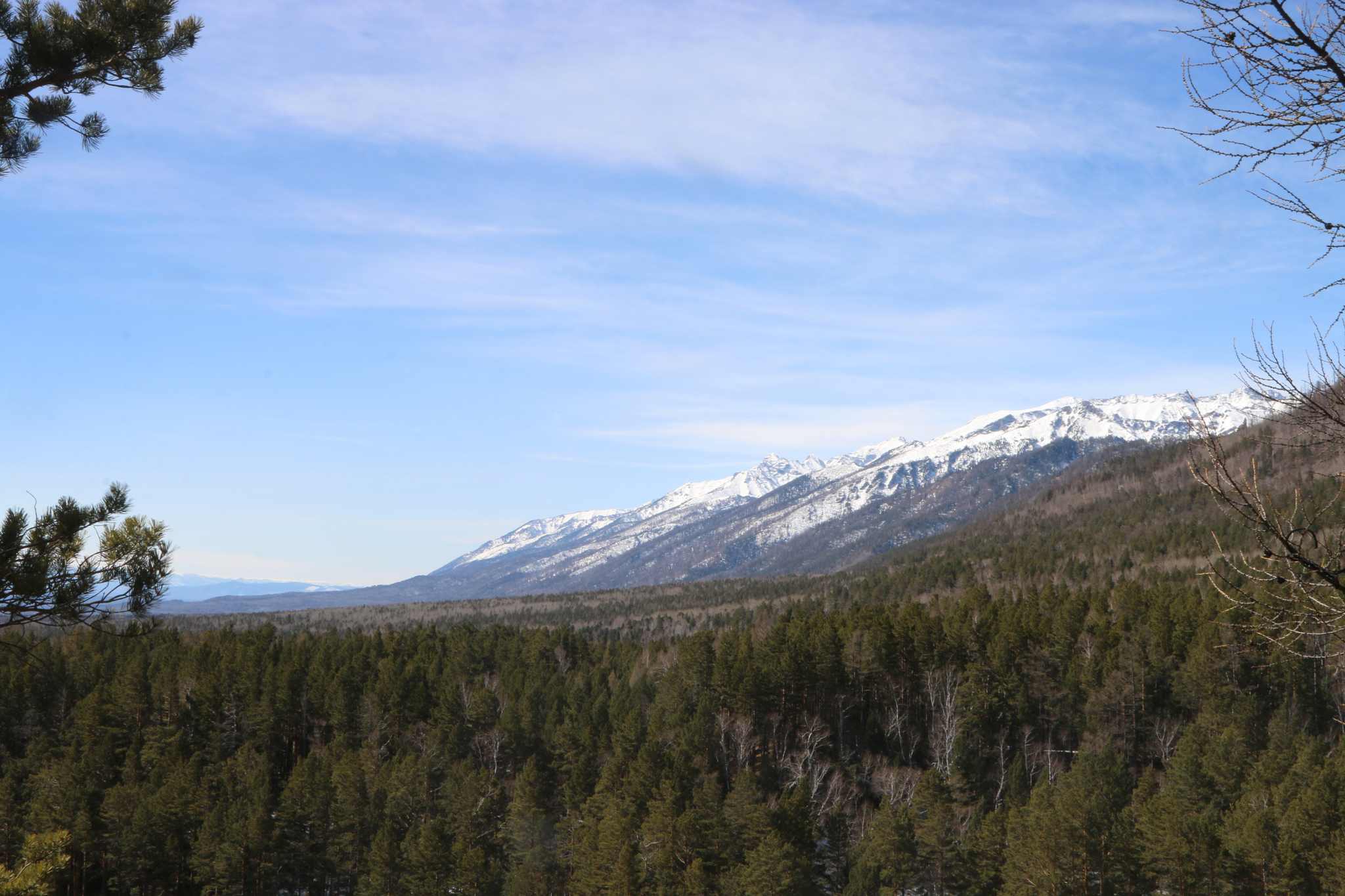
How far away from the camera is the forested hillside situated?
5084 cm

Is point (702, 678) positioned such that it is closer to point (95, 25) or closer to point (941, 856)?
point (941, 856)

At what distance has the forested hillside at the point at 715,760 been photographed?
2002 inches

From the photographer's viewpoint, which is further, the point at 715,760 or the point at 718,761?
the point at 718,761

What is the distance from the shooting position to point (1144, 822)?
49.5m

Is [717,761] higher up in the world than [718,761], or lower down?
higher up

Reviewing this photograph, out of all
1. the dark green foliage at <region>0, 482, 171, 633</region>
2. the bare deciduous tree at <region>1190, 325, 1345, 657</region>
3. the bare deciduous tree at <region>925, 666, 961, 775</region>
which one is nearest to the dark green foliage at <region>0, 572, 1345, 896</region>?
the bare deciduous tree at <region>925, 666, 961, 775</region>

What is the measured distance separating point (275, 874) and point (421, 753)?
1942cm

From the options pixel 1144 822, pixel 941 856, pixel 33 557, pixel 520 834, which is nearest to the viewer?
pixel 33 557

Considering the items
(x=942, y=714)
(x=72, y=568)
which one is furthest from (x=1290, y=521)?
(x=942, y=714)

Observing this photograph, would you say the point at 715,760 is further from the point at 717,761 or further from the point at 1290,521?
the point at 1290,521

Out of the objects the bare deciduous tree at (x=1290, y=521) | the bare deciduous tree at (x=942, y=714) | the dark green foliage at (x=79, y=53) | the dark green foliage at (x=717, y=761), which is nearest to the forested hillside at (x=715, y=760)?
the dark green foliage at (x=717, y=761)

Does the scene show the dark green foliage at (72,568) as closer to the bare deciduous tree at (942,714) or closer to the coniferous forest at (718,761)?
the coniferous forest at (718,761)

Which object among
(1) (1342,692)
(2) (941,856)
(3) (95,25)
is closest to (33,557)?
(3) (95,25)

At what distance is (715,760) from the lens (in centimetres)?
7169
